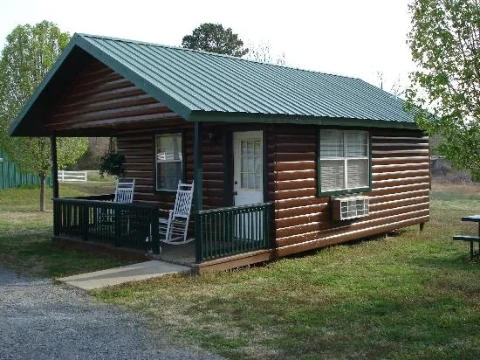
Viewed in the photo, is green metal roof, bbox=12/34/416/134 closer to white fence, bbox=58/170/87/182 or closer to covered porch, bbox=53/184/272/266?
covered porch, bbox=53/184/272/266

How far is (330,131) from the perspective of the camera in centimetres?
1086

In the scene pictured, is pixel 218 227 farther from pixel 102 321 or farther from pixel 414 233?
pixel 414 233

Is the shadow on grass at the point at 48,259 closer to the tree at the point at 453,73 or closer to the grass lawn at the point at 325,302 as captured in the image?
the grass lawn at the point at 325,302

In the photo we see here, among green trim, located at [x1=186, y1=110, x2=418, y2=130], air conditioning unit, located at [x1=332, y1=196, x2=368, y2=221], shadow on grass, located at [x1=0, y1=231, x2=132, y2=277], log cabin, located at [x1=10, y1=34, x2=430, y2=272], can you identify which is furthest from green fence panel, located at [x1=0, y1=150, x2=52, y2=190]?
green trim, located at [x1=186, y1=110, x2=418, y2=130]

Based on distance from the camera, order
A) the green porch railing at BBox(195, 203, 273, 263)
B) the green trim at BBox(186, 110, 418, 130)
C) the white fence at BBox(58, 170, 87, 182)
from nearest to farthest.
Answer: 1. the green trim at BBox(186, 110, 418, 130)
2. the green porch railing at BBox(195, 203, 273, 263)
3. the white fence at BBox(58, 170, 87, 182)

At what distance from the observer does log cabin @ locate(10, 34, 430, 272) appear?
9.08 m

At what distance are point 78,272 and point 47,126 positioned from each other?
15.9ft

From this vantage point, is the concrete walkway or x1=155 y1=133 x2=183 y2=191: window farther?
x1=155 y1=133 x2=183 y2=191: window

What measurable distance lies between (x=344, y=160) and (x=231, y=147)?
238cm

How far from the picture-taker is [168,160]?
39.8 ft

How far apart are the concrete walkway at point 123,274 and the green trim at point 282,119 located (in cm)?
245

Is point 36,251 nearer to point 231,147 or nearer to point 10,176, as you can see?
point 231,147

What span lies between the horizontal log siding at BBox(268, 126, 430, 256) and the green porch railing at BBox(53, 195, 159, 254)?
228cm

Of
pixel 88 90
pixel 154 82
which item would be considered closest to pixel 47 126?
pixel 88 90
